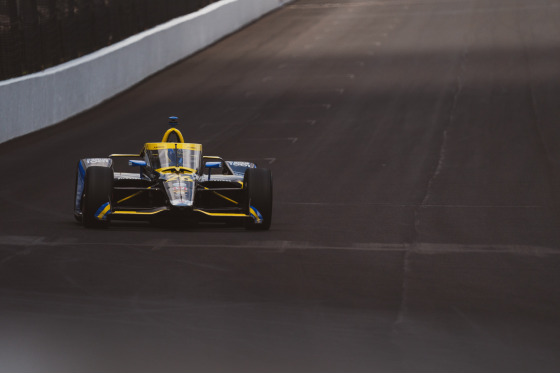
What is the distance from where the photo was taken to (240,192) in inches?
572

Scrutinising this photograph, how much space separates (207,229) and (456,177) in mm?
7330

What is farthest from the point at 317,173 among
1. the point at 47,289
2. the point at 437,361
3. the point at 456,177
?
the point at 437,361

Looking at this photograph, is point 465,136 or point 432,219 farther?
point 465,136

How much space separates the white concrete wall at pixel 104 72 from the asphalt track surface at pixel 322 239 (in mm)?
567

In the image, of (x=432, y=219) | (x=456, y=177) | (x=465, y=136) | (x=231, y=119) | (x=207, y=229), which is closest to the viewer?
(x=207, y=229)

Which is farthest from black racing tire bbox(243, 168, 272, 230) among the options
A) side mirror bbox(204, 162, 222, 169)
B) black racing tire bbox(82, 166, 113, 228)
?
black racing tire bbox(82, 166, 113, 228)

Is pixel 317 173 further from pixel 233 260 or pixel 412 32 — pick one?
pixel 412 32

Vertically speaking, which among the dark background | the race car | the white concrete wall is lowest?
the white concrete wall

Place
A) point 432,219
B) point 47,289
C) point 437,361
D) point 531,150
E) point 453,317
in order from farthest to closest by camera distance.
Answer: point 531,150 → point 432,219 → point 47,289 → point 453,317 → point 437,361

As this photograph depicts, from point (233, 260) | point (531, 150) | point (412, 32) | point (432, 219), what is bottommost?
point (412, 32)

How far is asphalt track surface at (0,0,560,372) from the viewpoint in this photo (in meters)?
7.82

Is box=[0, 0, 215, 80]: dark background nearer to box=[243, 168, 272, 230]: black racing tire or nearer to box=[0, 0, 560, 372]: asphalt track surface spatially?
box=[0, 0, 560, 372]: asphalt track surface

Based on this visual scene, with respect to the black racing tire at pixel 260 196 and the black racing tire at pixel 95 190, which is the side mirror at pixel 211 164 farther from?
the black racing tire at pixel 95 190

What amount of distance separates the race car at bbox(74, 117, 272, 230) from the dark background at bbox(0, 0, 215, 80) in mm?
13853
